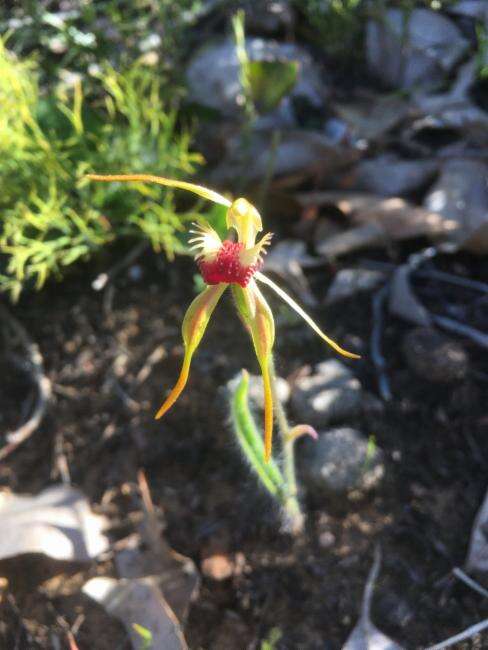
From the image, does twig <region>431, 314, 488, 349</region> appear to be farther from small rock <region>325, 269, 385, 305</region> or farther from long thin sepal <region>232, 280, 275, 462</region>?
long thin sepal <region>232, 280, 275, 462</region>

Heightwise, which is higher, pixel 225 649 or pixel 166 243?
pixel 166 243

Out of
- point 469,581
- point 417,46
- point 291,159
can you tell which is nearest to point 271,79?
point 291,159

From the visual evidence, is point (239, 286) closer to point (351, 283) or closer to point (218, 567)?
point (218, 567)

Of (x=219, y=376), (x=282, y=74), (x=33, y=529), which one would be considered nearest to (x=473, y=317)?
(x=219, y=376)

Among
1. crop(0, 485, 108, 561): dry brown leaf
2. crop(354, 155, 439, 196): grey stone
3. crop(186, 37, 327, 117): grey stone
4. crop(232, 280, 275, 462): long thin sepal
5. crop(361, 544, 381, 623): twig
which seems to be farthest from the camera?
crop(186, 37, 327, 117): grey stone

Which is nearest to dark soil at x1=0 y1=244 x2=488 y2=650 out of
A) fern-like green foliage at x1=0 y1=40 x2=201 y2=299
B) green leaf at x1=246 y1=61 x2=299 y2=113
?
fern-like green foliage at x1=0 y1=40 x2=201 y2=299

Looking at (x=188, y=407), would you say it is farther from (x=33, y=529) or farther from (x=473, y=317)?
(x=473, y=317)
